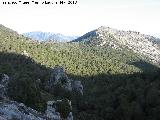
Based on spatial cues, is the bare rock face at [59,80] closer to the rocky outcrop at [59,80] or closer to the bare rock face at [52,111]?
the rocky outcrop at [59,80]

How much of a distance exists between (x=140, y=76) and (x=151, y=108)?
190 feet

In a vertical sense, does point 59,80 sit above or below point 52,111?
below

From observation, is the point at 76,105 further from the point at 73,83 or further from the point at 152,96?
the point at 152,96

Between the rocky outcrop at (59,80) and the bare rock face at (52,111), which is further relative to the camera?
the rocky outcrop at (59,80)

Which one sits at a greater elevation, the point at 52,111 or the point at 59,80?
the point at 52,111

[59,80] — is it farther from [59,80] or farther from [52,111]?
[52,111]

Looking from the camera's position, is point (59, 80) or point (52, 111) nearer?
point (52, 111)

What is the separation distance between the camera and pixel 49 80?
151000mm

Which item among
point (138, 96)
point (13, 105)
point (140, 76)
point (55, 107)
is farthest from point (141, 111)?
point (13, 105)

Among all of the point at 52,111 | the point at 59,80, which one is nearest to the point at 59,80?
the point at 59,80

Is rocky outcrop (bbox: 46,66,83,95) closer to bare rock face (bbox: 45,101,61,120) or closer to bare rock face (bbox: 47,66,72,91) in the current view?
bare rock face (bbox: 47,66,72,91)

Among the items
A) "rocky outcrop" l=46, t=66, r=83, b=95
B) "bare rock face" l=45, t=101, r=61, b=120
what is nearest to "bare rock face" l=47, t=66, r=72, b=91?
"rocky outcrop" l=46, t=66, r=83, b=95

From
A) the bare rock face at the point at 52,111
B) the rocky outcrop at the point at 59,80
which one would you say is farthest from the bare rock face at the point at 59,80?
the bare rock face at the point at 52,111

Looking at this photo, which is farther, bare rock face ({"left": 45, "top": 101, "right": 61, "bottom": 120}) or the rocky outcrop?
the rocky outcrop
